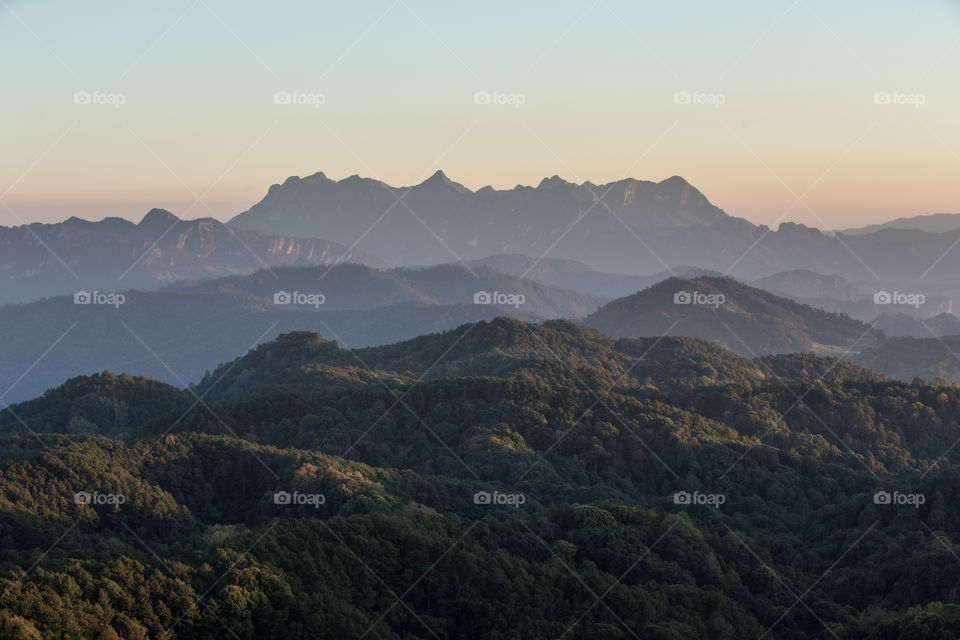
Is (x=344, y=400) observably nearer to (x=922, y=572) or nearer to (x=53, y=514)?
(x=53, y=514)

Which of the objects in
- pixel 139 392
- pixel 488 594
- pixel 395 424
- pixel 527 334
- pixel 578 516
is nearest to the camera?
pixel 488 594

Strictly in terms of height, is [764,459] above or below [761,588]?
above

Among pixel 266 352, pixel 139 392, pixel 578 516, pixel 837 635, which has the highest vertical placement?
pixel 266 352

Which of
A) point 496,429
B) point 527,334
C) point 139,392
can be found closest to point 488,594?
point 496,429

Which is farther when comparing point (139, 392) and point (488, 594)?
point (139, 392)

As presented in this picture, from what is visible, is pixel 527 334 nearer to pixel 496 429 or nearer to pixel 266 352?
pixel 266 352

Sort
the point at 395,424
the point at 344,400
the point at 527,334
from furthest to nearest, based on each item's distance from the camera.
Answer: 1. the point at 527,334
2. the point at 344,400
3. the point at 395,424

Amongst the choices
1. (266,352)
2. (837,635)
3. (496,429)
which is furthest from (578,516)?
(266,352)
